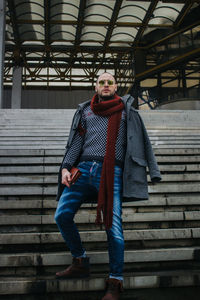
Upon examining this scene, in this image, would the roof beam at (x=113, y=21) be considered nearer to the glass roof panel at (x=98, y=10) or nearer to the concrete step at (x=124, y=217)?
the glass roof panel at (x=98, y=10)

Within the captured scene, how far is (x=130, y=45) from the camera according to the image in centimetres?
1859

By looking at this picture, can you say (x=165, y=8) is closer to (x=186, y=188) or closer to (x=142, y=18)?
(x=142, y=18)

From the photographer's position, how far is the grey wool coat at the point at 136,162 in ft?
7.03

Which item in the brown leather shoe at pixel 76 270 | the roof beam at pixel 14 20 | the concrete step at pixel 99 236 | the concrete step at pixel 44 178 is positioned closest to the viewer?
the brown leather shoe at pixel 76 270

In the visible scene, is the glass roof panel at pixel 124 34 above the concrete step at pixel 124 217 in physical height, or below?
above

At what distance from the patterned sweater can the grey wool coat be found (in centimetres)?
5

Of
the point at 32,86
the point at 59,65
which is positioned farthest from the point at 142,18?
the point at 32,86

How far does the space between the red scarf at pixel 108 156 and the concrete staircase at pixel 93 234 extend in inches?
25.0

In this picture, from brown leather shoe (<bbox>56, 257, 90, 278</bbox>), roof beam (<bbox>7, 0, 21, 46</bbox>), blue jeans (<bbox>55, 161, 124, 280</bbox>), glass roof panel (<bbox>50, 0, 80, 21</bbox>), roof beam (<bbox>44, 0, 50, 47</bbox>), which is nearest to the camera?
blue jeans (<bbox>55, 161, 124, 280</bbox>)

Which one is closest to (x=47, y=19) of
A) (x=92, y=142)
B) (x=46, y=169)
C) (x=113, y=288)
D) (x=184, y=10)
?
(x=184, y=10)

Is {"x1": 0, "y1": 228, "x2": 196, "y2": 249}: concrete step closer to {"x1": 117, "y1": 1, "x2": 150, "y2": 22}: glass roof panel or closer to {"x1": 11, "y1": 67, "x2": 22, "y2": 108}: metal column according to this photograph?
{"x1": 117, "y1": 1, "x2": 150, "y2": 22}: glass roof panel

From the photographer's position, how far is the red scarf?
2.05 meters

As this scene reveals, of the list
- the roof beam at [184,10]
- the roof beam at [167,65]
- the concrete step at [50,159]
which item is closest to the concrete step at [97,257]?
the concrete step at [50,159]

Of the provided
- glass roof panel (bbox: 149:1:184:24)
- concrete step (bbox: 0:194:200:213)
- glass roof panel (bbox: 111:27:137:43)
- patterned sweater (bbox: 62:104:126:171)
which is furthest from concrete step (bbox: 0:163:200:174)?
glass roof panel (bbox: 111:27:137:43)
